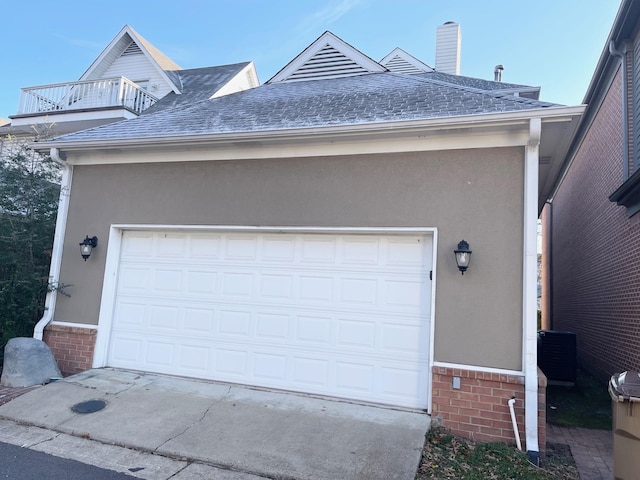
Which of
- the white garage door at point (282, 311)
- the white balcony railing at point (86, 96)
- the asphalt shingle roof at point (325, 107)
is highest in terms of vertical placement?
the white balcony railing at point (86, 96)

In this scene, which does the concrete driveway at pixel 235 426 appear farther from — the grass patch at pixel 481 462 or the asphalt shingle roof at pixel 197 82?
the asphalt shingle roof at pixel 197 82

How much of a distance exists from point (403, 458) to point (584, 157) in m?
10.2

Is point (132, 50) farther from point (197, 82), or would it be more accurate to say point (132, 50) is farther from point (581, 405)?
point (581, 405)

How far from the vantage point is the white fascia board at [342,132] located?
15.3 ft

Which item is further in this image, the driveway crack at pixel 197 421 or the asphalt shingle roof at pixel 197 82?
the asphalt shingle roof at pixel 197 82

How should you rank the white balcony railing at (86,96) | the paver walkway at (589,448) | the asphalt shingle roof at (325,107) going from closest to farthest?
the paver walkway at (589,448) → the asphalt shingle roof at (325,107) → the white balcony railing at (86,96)

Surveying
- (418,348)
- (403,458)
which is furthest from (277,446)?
(418,348)

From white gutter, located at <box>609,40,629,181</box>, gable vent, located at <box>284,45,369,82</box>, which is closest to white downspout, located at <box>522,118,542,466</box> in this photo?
white gutter, located at <box>609,40,629,181</box>

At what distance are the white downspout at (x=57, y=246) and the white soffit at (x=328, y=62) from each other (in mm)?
4741

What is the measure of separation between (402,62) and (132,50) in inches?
358

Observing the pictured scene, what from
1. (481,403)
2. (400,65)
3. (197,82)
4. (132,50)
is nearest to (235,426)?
(481,403)

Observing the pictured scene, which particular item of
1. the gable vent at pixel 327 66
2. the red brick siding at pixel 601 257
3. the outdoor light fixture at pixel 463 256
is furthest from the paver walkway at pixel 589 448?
the gable vent at pixel 327 66

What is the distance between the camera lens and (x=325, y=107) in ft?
21.8

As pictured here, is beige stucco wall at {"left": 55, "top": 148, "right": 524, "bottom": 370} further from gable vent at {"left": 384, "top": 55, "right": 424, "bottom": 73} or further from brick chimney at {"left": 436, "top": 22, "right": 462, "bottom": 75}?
brick chimney at {"left": 436, "top": 22, "right": 462, "bottom": 75}
